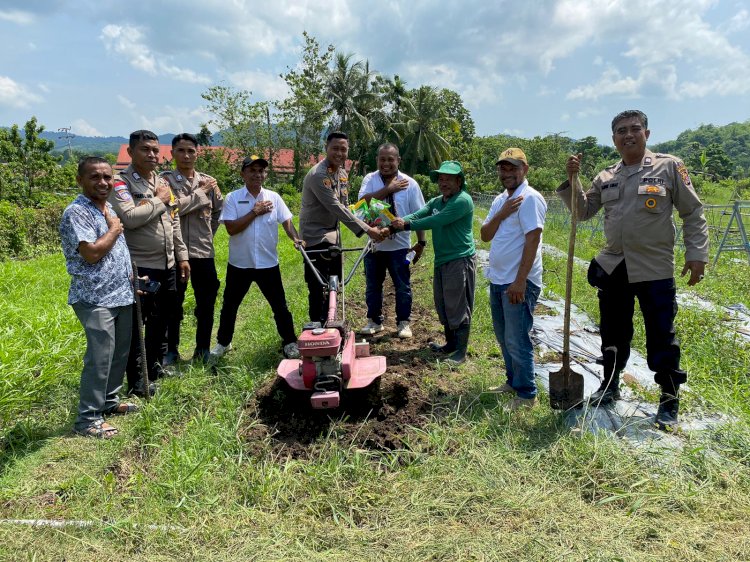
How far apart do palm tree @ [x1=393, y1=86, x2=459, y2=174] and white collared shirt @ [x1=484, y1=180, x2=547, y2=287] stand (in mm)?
33139

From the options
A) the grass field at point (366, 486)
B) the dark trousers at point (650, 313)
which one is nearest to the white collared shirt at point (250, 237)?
the grass field at point (366, 486)

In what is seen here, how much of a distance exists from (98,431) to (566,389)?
3215 mm

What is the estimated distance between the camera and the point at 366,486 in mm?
2742

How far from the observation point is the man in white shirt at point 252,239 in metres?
4.58

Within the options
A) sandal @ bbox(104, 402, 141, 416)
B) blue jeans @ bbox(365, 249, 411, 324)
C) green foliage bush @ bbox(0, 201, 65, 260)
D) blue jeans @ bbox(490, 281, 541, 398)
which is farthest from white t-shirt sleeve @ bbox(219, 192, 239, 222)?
green foliage bush @ bbox(0, 201, 65, 260)

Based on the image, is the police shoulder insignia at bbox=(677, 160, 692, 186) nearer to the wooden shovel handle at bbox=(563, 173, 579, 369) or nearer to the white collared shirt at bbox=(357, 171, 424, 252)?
the wooden shovel handle at bbox=(563, 173, 579, 369)

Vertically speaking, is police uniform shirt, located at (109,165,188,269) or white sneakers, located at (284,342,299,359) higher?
police uniform shirt, located at (109,165,188,269)

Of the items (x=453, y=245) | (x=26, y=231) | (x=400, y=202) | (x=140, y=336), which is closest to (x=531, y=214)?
(x=453, y=245)

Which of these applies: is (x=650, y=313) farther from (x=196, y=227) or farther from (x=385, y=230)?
(x=196, y=227)

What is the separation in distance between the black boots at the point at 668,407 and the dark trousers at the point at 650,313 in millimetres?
38

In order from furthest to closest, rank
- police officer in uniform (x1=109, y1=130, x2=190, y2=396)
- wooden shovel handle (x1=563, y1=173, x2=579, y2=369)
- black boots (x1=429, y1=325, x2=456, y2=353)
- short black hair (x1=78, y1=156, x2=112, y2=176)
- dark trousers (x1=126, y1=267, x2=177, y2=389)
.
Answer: black boots (x1=429, y1=325, x2=456, y2=353)
dark trousers (x1=126, y1=267, x2=177, y2=389)
police officer in uniform (x1=109, y1=130, x2=190, y2=396)
wooden shovel handle (x1=563, y1=173, x2=579, y2=369)
short black hair (x1=78, y1=156, x2=112, y2=176)

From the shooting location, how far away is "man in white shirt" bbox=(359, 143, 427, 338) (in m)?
5.05

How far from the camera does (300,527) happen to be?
2.46 meters

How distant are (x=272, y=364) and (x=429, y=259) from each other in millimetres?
6238
